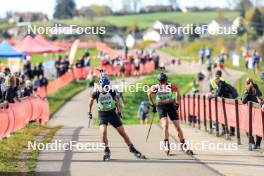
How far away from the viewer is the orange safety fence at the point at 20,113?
16378 mm

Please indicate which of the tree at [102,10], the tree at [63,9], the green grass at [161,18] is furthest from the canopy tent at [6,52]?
the tree at [102,10]

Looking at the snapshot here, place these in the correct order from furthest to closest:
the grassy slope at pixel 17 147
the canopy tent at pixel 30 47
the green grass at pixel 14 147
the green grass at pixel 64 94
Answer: the canopy tent at pixel 30 47
the green grass at pixel 64 94
the grassy slope at pixel 17 147
the green grass at pixel 14 147

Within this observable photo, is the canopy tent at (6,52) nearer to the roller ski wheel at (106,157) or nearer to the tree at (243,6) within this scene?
the roller ski wheel at (106,157)

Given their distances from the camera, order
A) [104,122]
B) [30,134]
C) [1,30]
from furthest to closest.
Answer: [1,30]
[30,134]
[104,122]

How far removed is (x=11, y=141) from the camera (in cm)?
1747

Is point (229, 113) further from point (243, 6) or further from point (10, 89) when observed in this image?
point (243, 6)

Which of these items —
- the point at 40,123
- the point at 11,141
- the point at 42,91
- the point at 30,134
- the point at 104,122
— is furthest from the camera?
the point at 42,91

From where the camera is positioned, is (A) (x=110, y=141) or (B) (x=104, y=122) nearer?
(B) (x=104, y=122)

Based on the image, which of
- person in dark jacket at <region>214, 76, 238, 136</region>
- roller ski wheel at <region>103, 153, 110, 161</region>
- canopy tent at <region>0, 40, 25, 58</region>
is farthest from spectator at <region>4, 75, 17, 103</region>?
canopy tent at <region>0, 40, 25, 58</region>

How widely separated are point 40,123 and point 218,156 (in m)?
12.7

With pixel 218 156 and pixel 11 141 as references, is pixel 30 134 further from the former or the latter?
pixel 218 156

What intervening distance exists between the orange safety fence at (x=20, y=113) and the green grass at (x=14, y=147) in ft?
0.63

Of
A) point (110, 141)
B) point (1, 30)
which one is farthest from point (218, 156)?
point (1, 30)

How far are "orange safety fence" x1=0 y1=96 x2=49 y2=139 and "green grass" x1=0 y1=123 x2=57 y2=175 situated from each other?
0.19m
